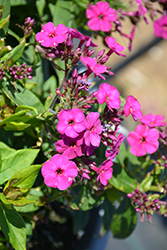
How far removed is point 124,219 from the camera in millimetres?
1182

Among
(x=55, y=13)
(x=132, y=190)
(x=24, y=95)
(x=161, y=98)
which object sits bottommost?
(x=161, y=98)

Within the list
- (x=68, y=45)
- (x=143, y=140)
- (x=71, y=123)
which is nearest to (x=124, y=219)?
(x=143, y=140)

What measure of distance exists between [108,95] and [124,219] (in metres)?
0.60

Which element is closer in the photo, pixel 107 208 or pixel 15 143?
pixel 15 143

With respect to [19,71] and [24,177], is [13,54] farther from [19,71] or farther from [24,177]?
[24,177]

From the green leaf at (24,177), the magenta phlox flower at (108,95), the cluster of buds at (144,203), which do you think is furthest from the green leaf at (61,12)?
the cluster of buds at (144,203)

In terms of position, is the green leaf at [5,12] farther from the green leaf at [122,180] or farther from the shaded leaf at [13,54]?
the green leaf at [122,180]

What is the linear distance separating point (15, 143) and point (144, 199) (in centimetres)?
52

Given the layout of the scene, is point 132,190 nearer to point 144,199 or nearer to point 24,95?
Result: point 144,199

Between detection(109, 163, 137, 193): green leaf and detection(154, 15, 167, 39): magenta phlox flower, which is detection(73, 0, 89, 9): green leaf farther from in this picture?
detection(109, 163, 137, 193): green leaf

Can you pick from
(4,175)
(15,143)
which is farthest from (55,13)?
(4,175)

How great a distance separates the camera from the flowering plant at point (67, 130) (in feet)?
2.62

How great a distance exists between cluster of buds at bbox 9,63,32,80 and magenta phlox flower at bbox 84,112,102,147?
0.90ft

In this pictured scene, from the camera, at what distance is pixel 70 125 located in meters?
0.75
